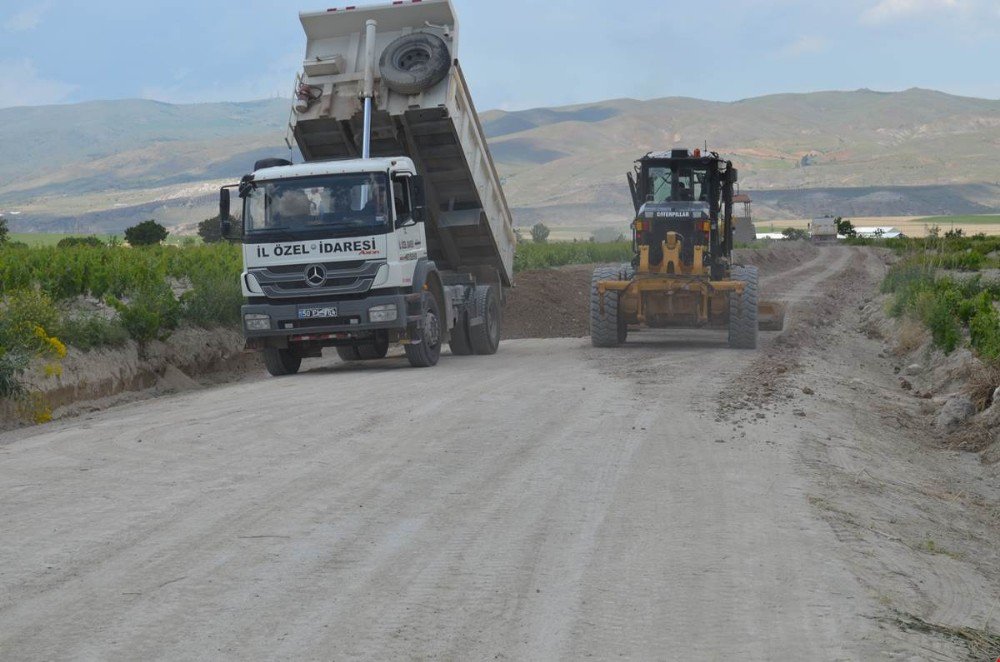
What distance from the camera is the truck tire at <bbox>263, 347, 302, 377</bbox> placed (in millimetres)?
17050

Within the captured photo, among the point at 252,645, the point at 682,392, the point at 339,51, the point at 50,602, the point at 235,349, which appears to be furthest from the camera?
the point at 235,349

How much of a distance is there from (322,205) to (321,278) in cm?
96

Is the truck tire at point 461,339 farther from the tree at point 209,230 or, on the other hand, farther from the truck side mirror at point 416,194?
the tree at point 209,230

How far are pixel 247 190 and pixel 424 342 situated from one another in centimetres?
315

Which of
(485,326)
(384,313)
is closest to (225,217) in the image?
(384,313)

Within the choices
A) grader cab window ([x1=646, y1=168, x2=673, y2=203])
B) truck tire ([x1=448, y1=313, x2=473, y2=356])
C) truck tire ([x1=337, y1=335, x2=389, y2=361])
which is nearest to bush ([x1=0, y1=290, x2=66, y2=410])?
truck tire ([x1=337, y1=335, x2=389, y2=361])

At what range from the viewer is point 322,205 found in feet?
52.2

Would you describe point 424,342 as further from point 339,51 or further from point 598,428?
point 598,428

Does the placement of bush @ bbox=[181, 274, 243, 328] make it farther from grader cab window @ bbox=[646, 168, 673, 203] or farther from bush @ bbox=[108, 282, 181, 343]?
grader cab window @ bbox=[646, 168, 673, 203]

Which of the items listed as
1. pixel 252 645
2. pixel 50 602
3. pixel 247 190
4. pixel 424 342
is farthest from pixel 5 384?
pixel 252 645

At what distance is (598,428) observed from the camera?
11.0 metres

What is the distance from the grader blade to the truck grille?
26.2 feet

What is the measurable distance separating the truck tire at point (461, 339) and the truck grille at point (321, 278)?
128 inches

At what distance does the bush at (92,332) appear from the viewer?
16.4 m
